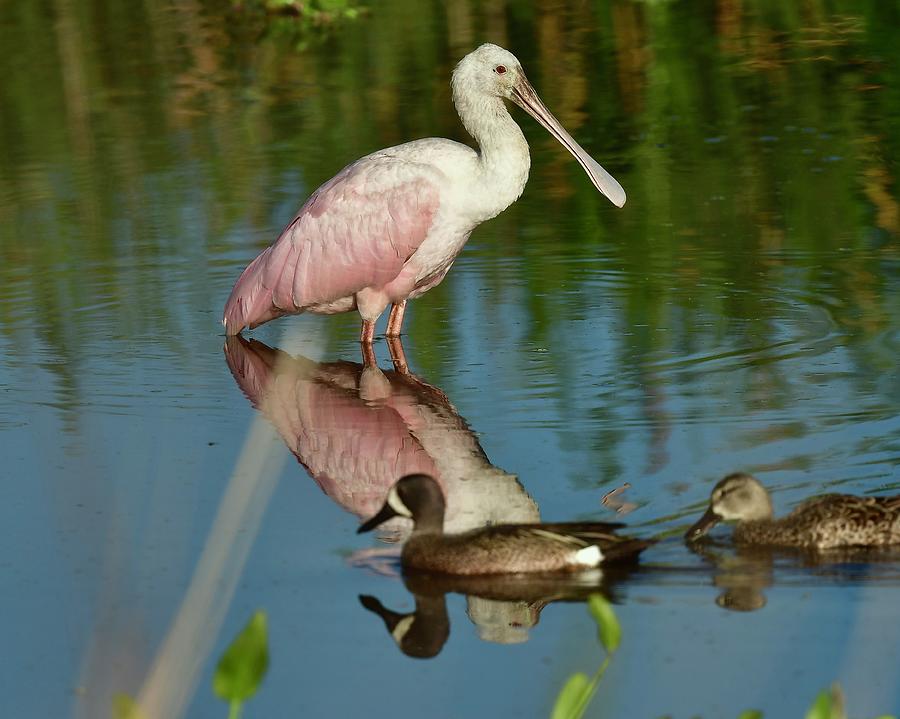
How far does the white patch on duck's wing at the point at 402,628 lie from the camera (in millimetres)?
5945

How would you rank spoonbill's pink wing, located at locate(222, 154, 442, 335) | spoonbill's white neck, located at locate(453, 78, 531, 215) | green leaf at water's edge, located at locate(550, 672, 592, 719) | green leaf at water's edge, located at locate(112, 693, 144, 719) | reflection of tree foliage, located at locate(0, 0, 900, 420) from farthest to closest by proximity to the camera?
1. reflection of tree foliage, located at locate(0, 0, 900, 420)
2. spoonbill's pink wing, located at locate(222, 154, 442, 335)
3. spoonbill's white neck, located at locate(453, 78, 531, 215)
4. green leaf at water's edge, located at locate(550, 672, 592, 719)
5. green leaf at water's edge, located at locate(112, 693, 144, 719)

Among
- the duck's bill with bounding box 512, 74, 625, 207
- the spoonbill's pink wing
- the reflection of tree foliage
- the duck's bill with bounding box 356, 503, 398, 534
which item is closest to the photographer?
the duck's bill with bounding box 356, 503, 398, 534

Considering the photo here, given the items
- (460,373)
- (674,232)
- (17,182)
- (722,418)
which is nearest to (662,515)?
(722,418)

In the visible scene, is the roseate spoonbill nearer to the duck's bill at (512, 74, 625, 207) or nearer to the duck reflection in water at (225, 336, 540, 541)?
the duck's bill at (512, 74, 625, 207)

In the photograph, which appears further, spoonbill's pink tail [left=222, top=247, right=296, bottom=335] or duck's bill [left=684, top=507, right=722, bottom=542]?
spoonbill's pink tail [left=222, top=247, right=296, bottom=335]

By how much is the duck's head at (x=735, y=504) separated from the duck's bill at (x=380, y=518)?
1.07 m

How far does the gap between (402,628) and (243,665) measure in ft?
8.20

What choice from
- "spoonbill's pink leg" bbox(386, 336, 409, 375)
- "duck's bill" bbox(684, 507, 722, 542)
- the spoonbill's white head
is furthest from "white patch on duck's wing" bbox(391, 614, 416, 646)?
the spoonbill's white head

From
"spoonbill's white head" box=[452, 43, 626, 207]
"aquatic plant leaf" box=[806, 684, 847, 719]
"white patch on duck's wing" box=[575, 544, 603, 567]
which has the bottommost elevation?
"white patch on duck's wing" box=[575, 544, 603, 567]

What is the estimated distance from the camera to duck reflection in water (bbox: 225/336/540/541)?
292 inches

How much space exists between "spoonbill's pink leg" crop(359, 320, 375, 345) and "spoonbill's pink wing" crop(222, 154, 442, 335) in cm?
20

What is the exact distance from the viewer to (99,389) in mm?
9602

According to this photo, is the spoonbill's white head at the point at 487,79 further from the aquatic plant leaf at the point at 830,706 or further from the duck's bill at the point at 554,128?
the aquatic plant leaf at the point at 830,706

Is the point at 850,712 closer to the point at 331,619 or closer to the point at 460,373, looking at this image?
the point at 331,619
